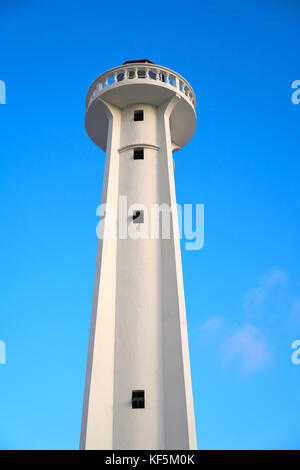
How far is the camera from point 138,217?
1962cm

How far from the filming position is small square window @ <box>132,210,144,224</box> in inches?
769

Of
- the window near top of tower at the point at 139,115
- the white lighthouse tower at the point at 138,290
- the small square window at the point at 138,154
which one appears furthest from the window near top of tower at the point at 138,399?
the window near top of tower at the point at 139,115

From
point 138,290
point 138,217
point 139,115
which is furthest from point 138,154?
point 138,290

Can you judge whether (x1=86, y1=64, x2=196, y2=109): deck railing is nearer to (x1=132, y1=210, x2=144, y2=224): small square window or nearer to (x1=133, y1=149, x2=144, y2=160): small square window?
(x1=133, y1=149, x2=144, y2=160): small square window

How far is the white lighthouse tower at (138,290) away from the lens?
15000 millimetres

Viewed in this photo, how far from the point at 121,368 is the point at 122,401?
3.90 ft

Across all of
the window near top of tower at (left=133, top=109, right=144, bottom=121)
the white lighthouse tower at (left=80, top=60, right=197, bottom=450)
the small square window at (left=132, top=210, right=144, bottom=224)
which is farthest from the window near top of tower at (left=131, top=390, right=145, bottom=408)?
the window near top of tower at (left=133, top=109, right=144, bottom=121)

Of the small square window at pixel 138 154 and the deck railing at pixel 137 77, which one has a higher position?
the deck railing at pixel 137 77

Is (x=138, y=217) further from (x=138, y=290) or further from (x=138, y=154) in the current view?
(x=138, y=154)

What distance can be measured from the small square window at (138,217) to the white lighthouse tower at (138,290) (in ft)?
0.15

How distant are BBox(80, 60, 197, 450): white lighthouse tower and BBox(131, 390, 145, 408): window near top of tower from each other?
33mm

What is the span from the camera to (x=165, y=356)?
16.5 m

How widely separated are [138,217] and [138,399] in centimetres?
777

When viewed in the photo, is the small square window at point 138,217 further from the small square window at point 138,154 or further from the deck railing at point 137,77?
the deck railing at point 137,77
